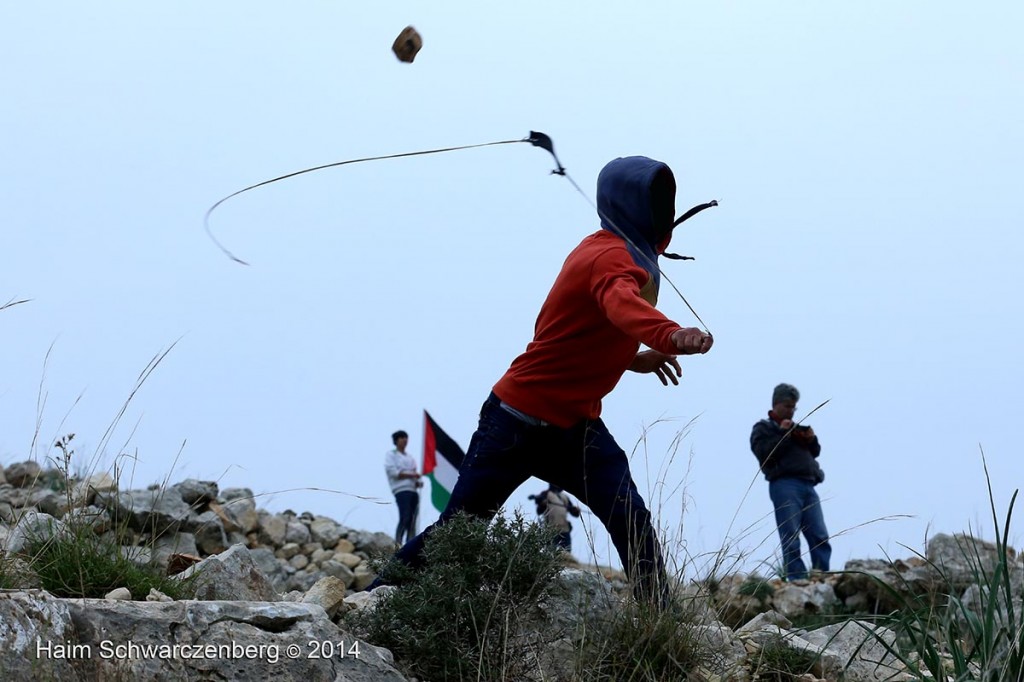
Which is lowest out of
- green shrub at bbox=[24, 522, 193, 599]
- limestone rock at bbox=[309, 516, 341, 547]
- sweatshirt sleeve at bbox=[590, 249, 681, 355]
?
green shrub at bbox=[24, 522, 193, 599]

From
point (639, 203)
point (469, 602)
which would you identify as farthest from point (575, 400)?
point (469, 602)

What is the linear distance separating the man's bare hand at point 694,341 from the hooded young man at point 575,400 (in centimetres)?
64

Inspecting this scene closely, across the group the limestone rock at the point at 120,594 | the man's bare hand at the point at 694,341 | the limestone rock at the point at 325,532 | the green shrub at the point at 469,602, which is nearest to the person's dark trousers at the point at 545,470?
the green shrub at the point at 469,602

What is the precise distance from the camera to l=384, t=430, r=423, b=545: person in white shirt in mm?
15461

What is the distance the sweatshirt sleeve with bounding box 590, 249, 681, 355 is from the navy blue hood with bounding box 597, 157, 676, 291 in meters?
0.16

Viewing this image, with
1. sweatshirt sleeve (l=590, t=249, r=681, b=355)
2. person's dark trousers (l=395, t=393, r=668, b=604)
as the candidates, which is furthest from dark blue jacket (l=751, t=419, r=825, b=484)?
sweatshirt sleeve (l=590, t=249, r=681, b=355)

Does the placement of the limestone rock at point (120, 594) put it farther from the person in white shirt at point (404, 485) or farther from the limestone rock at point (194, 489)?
the person in white shirt at point (404, 485)

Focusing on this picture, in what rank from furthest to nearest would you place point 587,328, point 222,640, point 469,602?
1. point 587,328
2. point 469,602
3. point 222,640

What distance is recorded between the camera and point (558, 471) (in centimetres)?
484

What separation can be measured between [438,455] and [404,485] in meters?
2.61

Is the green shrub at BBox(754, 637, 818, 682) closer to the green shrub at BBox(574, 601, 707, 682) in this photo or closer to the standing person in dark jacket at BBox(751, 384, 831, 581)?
the green shrub at BBox(574, 601, 707, 682)

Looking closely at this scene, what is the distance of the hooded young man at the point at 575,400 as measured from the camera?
15.5 feet

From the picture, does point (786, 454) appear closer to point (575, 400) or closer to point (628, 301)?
point (575, 400)

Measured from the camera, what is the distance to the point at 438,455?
59.5ft
